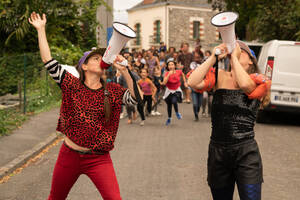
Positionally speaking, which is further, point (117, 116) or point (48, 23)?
point (48, 23)

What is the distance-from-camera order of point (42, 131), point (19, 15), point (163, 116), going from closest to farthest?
1. point (42, 131)
2. point (163, 116)
3. point (19, 15)

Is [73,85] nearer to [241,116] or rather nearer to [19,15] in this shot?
[241,116]

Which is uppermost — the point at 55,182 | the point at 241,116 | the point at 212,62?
the point at 212,62

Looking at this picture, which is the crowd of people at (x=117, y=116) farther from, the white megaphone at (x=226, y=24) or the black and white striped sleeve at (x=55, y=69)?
the white megaphone at (x=226, y=24)

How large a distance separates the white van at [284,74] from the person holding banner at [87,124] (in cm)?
941

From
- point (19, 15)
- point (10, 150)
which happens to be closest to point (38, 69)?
point (19, 15)

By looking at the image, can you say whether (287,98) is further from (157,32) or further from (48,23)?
(157,32)

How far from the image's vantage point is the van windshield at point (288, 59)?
1288cm

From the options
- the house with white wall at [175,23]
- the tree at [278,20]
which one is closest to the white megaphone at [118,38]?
the tree at [278,20]

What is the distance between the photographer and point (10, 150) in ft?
29.1

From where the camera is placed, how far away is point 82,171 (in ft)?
13.1

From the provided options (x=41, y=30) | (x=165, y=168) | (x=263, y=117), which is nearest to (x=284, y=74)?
(x=263, y=117)

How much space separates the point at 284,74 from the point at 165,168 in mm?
6509

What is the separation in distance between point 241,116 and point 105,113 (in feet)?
3.59
